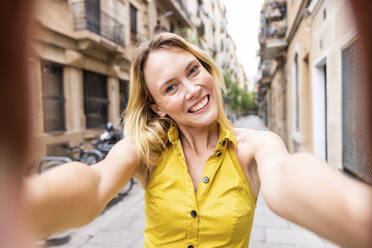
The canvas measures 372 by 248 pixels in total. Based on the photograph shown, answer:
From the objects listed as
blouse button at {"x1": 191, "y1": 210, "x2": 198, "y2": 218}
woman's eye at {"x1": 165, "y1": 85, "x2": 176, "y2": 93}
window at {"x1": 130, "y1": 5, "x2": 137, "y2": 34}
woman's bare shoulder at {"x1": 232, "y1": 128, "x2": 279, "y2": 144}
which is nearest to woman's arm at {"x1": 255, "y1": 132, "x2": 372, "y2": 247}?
woman's bare shoulder at {"x1": 232, "y1": 128, "x2": 279, "y2": 144}

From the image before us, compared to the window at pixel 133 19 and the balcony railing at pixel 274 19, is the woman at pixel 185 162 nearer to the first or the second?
the balcony railing at pixel 274 19

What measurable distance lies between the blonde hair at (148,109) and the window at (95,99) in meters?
6.22

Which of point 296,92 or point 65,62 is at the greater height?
point 65,62

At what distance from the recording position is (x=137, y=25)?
31.4 ft

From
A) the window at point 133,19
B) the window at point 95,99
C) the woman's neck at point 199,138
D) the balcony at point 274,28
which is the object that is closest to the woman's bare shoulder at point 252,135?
the woman's neck at point 199,138

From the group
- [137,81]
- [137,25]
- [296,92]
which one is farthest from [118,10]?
[137,81]

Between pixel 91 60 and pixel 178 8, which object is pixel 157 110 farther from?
pixel 178 8

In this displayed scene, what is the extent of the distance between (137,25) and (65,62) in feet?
15.2

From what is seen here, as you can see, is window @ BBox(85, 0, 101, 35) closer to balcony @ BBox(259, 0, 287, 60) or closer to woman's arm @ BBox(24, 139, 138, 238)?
balcony @ BBox(259, 0, 287, 60)

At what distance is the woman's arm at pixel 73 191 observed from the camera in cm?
38

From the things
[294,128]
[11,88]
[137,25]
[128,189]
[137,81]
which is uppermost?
[137,25]

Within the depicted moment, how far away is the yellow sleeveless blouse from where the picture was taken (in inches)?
37.4

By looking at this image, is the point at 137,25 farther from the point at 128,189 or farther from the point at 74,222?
the point at 74,222

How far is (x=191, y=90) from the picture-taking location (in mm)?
986
